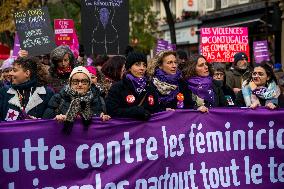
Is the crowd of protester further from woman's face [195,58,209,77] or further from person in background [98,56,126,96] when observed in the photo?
person in background [98,56,126,96]

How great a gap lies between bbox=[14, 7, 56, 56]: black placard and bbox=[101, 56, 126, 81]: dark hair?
3603 mm

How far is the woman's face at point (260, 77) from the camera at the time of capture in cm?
701

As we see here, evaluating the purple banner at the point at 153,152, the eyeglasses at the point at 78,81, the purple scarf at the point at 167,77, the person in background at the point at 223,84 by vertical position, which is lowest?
the purple banner at the point at 153,152

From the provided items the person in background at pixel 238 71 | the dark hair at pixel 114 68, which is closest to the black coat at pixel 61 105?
the dark hair at pixel 114 68

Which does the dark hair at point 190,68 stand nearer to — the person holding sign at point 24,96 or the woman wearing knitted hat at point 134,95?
the woman wearing knitted hat at point 134,95

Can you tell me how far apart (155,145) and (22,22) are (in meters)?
5.88

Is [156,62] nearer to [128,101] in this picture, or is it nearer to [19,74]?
[128,101]

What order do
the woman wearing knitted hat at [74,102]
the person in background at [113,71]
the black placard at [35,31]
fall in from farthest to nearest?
the black placard at [35,31] < the person in background at [113,71] < the woman wearing knitted hat at [74,102]

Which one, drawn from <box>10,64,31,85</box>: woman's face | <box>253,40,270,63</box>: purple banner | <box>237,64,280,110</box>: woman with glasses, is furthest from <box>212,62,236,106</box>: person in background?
<box>253,40,270,63</box>: purple banner

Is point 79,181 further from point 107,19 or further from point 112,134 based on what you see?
point 107,19

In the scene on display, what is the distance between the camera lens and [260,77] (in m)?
7.01

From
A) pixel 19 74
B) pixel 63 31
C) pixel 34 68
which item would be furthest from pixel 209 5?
pixel 19 74

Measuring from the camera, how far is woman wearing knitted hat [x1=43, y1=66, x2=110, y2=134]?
5492 millimetres

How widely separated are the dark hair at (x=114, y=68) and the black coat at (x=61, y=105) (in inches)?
57.4
